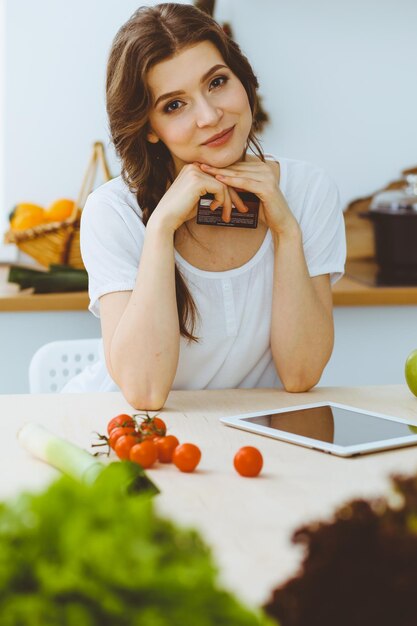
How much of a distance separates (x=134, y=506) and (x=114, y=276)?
1297 mm

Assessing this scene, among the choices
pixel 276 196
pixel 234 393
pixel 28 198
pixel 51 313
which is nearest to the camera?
pixel 234 393

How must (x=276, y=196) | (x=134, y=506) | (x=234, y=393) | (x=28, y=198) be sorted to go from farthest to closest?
(x=28, y=198) < (x=276, y=196) < (x=234, y=393) < (x=134, y=506)

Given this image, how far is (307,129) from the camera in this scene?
3250 mm

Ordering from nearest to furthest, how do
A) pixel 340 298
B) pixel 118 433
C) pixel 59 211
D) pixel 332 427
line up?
pixel 118 433 → pixel 332 427 → pixel 340 298 → pixel 59 211

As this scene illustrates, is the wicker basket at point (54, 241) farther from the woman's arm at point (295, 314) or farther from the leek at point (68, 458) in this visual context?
the leek at point (68, 458)

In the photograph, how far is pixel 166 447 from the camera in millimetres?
1166

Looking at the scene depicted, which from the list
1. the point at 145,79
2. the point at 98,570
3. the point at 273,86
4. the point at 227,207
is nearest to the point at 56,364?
the point at 227,207

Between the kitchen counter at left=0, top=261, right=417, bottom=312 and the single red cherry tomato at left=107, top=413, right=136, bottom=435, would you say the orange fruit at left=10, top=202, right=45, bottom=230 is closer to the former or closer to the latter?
the kitchen counter at left=0, top=261, right=417, bottom=312

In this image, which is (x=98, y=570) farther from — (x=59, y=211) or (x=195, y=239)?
(x=59, y=211)

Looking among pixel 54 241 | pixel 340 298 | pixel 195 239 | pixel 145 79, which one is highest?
pixel 145 79

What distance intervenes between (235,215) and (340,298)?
97 centimetres

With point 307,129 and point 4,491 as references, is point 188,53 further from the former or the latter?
point 307,129

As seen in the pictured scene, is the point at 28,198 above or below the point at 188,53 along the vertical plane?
below

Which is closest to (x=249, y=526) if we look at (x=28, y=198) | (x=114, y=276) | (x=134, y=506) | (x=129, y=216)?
(x=134, y=506)
